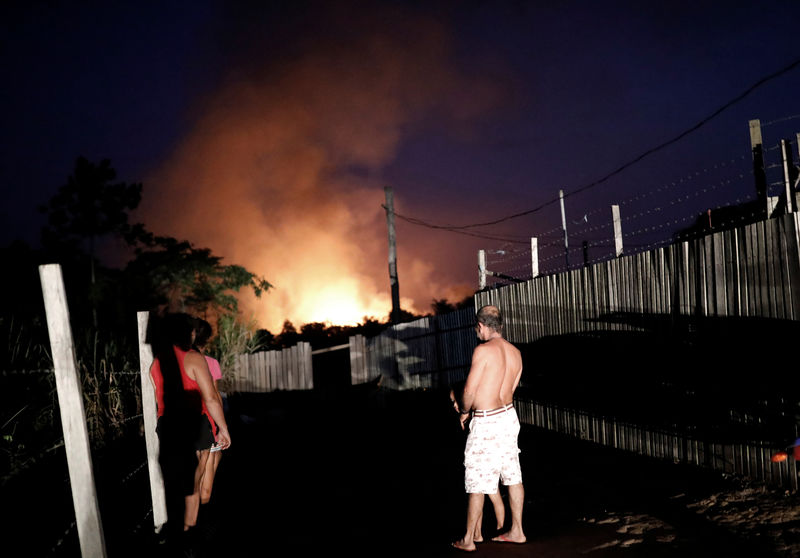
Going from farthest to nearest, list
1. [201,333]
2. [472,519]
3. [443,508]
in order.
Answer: [443,508], [201,333], [472,519]

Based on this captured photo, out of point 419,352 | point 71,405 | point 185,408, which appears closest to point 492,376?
point 185,408

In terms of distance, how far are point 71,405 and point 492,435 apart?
2.71 meters

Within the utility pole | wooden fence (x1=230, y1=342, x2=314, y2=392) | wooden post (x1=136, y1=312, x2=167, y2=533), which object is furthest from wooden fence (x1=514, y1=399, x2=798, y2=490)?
wooden fence (x1=230, y1=342, x2=314, y2=392)

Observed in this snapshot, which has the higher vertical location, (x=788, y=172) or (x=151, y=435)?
(x=788, y=172)

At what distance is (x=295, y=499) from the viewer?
6.55m

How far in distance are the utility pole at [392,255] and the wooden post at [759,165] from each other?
11.7 meters

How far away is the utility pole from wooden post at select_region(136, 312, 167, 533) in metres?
11.7

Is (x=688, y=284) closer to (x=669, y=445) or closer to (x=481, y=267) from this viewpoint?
(x=669, y=445)

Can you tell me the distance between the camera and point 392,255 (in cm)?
1741

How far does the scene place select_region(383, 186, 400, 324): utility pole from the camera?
1683 cm

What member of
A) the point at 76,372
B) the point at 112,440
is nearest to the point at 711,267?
the point at 76,372

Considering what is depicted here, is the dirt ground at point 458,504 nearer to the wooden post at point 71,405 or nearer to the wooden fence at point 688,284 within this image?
the wooden fence at point 688,284

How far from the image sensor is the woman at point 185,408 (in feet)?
15.3

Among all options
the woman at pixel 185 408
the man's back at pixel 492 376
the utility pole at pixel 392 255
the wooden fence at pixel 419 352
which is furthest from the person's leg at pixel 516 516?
the utility pole at pixel 392 255
